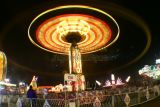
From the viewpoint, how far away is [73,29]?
99.5 ft

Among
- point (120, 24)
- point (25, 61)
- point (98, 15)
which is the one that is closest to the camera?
point (98, 15)

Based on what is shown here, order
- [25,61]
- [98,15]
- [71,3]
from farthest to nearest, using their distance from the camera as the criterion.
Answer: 1. [25,61]
2. [98,15]
3. [71,3]

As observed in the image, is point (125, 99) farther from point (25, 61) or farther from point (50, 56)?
point (25, 61)

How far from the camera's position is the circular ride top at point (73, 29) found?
1061 inches

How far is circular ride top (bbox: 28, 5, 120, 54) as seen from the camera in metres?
27.0

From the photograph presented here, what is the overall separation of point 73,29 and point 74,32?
17.9 inches

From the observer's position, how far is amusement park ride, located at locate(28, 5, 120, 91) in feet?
89.0

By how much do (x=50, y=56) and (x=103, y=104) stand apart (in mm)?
20600

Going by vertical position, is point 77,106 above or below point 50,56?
below

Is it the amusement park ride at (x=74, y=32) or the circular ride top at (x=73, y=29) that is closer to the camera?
the circular ride top at (x=73, y=29)

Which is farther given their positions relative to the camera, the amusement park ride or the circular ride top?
the amusement park ride

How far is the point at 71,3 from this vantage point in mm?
24938

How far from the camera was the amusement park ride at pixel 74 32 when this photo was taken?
27.1m

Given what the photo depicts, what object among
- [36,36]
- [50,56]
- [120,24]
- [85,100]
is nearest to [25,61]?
[50,56]
